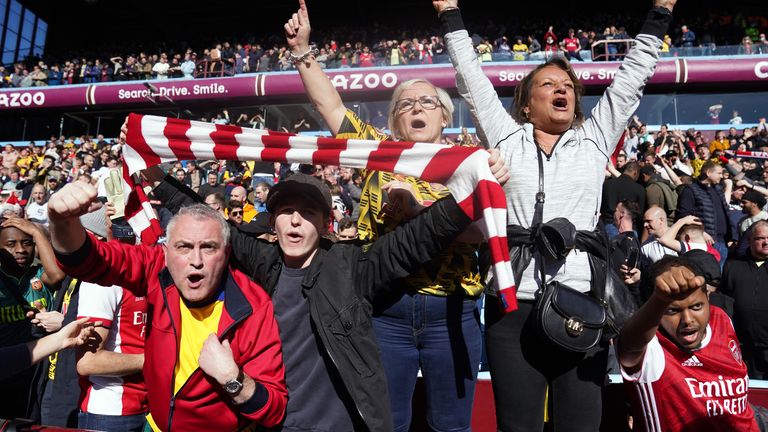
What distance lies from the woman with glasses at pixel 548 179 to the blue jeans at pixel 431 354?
0.19 meters

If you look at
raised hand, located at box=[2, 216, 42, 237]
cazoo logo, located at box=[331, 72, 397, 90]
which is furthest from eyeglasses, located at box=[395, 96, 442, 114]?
cazoo logo, located at box=[331, 72, 397, 90]

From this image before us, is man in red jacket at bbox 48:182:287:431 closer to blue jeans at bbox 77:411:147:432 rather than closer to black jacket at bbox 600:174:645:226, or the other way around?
blue jeans at bbox 77:411:147:432

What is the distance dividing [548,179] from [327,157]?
2.87ft

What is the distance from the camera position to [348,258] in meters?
2.17

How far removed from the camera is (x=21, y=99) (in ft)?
70.1

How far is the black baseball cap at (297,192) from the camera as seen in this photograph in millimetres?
A: 2195

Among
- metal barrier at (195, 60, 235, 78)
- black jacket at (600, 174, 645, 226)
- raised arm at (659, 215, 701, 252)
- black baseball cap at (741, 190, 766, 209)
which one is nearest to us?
raised arm at (659, 215, 701, 252)

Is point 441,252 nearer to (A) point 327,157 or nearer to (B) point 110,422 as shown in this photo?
(A) point 327,157

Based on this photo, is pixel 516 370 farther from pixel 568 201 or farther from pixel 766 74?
pixel 766 74

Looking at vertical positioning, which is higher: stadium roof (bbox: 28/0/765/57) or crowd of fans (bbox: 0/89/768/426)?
stadium roof (bbox: 28/0/765/57)

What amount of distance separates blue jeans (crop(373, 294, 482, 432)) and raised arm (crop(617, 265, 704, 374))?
59cm

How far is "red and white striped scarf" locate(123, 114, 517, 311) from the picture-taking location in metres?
1.89

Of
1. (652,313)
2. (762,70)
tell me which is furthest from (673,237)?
(762,70)

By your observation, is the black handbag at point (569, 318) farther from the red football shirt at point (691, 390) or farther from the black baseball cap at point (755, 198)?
the black baseball cap at point (755, 198)
